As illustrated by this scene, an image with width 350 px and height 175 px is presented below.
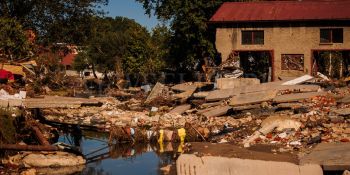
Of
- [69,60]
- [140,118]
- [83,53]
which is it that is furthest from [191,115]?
[69,60]

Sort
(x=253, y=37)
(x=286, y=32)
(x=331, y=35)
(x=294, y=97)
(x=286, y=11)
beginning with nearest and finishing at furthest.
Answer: (x=294, y=97)
(x=331, y=35)
(x=286, y=32)
(x=286, y=11)
(x=253, y=37)

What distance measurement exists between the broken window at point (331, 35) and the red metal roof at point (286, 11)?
84 cm

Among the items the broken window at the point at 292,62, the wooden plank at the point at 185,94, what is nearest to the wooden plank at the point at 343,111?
the wooden plank at the point at 185,94

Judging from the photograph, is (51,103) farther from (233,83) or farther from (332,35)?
(332,35)

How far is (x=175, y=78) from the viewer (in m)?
38.8

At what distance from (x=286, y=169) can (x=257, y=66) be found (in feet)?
82.3

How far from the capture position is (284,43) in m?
29.0

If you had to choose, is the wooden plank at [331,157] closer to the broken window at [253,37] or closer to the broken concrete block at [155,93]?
the broken concrete block at [155,93]

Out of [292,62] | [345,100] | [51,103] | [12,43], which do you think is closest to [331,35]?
[292,62]

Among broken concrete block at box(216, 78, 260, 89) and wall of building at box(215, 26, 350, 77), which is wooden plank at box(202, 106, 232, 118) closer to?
broken concrete block at box(216, 78, 260, 89)

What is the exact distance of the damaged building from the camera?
92.9 ft

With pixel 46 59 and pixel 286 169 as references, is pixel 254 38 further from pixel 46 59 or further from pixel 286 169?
pixel 286 169

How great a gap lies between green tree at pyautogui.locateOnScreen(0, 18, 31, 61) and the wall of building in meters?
13.0

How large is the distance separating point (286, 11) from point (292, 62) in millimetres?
3057
